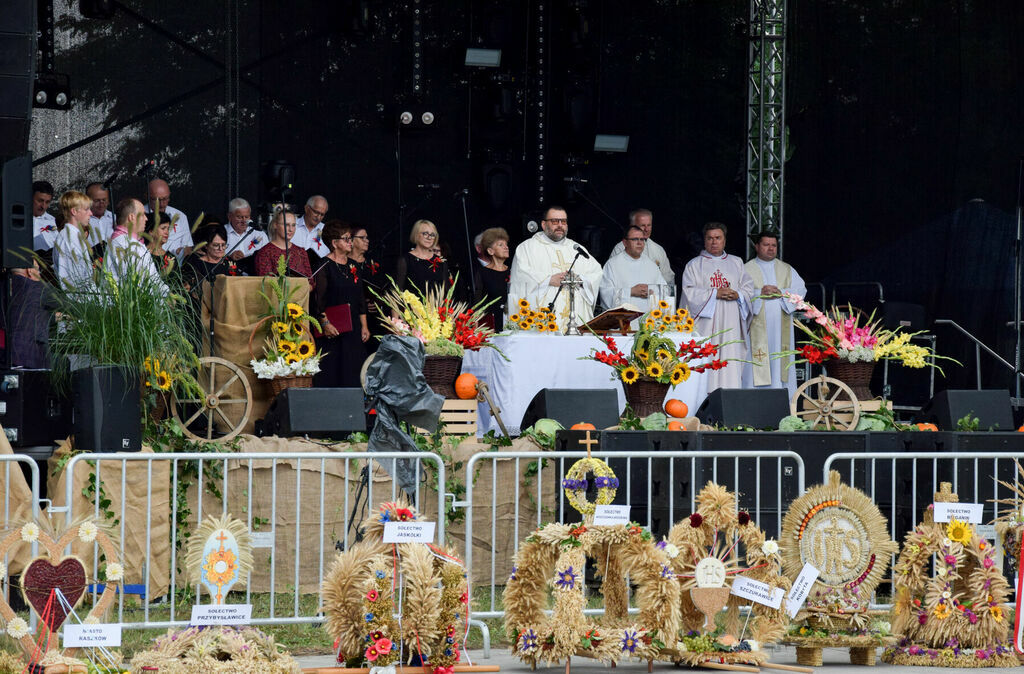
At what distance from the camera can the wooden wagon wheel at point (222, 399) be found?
27.9ft

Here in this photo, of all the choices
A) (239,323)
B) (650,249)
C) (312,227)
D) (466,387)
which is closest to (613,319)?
(466,387)

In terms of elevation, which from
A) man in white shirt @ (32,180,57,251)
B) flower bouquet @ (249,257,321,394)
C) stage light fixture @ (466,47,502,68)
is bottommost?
flower bouquet @ (249,257,321,394)

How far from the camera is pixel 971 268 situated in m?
12.9

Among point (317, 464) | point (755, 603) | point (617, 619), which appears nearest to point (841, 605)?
point (755, 603)

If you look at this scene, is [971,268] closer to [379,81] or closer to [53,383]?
[379,81]

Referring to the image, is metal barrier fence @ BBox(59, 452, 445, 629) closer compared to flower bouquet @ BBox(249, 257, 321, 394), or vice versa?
metal barrier fence @ BBox(59, 452, 445, 629)

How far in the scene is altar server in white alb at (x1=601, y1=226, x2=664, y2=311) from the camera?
11562mm

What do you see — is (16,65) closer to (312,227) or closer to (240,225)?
(240,225)

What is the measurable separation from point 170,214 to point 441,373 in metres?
3.50

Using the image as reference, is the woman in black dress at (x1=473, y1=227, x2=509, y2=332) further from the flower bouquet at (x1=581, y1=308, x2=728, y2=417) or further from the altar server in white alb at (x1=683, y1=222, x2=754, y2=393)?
the flower bouquet at (x1=581, y1=308, x2=728, y2=417)

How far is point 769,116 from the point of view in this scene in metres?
11.9

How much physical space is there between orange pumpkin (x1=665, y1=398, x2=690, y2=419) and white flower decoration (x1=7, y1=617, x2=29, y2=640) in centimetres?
447

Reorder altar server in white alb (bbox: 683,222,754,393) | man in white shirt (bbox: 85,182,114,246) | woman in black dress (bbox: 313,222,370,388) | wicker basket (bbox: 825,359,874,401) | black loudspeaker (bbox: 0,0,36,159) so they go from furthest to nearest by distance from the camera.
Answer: altar server in white alb (bbox: 683,222,754,393)
man in white shirt (bbox: 85,182,114,246)
woman in black dress (bbox: 313,222,370,388)
wicker basket (bbox: 825,359,874,401)
black loudspeaker (bbox: 0,0,36,159)

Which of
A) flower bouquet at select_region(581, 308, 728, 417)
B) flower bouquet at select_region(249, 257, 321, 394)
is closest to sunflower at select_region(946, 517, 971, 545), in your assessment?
flower bouquet at select_region(581, 308, 728, 417)
